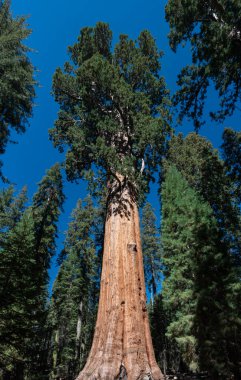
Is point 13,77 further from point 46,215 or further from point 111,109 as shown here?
point 46,215

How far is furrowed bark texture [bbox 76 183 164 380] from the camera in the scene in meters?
4.66

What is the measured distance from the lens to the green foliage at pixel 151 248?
2975 centimetres

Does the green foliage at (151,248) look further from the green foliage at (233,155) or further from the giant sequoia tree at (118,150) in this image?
the giant sequoia tree at (118,150)

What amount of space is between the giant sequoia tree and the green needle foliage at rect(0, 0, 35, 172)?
133 centimetres

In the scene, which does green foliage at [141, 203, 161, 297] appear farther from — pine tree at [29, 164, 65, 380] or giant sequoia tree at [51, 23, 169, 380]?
giant sequoia tree at [51, 23, 169, 380]

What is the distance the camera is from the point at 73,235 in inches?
1029

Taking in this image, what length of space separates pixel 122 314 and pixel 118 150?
533cm

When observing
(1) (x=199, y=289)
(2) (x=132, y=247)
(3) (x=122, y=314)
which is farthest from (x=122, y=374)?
(1) (x=199, y=289)

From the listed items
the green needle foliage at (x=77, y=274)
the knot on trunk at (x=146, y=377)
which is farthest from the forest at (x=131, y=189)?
the green needle foliage at (x=77, y=274)

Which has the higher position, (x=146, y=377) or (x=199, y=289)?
(x=199, y=289)

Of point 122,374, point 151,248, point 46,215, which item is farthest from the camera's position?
point 151,248

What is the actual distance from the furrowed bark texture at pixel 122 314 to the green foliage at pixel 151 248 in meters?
23.8

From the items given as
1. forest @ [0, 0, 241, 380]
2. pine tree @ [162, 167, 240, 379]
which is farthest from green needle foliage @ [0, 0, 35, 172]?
pine tree @ [162, 167, 240, 379]

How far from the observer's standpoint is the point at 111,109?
33.8 feet
